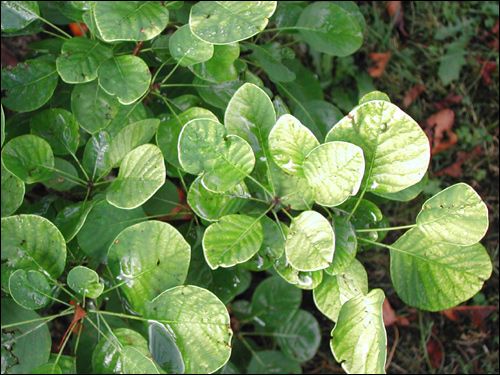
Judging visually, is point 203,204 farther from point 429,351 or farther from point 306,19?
point 429,351

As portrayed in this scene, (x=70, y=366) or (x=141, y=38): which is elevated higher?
(x=141, y=38)

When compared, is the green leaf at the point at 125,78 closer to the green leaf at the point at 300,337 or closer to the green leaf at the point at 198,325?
the green leaf at the point at 198,325

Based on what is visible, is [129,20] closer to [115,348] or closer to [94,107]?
[94,107]

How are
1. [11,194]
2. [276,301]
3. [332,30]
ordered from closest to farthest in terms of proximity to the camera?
[11,194] < [332,30] < [276,301]

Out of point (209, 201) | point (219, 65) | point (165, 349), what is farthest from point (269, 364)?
point (219, 65)

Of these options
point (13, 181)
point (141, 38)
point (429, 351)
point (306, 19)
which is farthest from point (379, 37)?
point (13, 181)

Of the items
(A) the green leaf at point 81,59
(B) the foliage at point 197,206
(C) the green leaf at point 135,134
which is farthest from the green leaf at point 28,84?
(C) the green leaf at point 135,134
